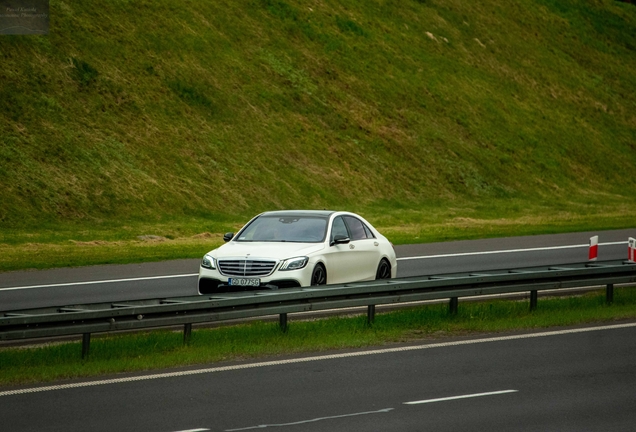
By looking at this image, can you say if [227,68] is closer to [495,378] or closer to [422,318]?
[422,318]

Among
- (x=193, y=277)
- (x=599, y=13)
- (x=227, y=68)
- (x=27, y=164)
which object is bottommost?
(x=193, y=277)

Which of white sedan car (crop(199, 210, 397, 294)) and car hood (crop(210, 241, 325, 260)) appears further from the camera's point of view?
car hood (crop(210, 241, 325, 260))

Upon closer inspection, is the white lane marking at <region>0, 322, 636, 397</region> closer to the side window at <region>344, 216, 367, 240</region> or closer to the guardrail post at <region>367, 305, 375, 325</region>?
the guardrail post at <region>367, 305, 375, 325</region>

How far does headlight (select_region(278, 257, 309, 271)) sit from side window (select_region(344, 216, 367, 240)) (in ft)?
6.56

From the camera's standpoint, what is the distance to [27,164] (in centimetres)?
3409

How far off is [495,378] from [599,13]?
254ft

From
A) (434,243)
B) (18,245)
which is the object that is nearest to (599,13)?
(434,243)

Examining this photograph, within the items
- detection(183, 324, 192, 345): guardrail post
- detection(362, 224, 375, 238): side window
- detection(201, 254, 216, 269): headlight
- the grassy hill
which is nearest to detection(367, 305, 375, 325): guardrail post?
detection(183, 324, 192, 345): guardrail post

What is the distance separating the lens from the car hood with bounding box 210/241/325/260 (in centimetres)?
1466

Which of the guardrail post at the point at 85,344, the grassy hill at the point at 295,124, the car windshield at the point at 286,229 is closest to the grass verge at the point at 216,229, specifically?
the grassy hill at the point at 295,124

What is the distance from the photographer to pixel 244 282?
47.2ft

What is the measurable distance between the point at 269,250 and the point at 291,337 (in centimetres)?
265

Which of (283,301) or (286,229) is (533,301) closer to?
(286,229)

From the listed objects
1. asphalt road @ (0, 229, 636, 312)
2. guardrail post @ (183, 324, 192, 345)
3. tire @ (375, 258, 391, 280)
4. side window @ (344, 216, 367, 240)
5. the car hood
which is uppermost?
side window @ (344, 216, 367, 240)
